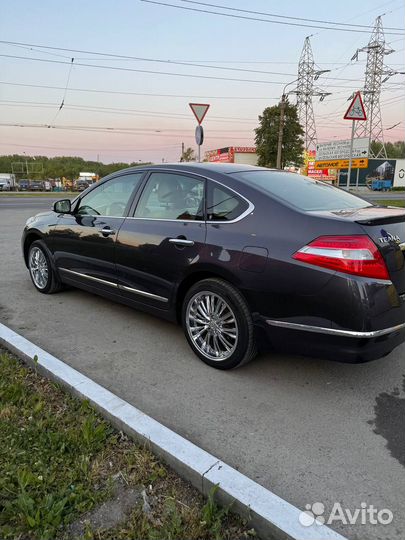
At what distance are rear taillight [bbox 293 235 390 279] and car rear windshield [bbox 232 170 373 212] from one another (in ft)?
1.36

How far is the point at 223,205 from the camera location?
3.37 m

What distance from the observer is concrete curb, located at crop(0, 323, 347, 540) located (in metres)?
1.83

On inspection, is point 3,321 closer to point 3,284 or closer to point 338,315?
point 3,284

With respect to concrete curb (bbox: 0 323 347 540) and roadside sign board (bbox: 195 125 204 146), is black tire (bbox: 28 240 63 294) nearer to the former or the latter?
concrete curb (bbox: 0 323 347 540)

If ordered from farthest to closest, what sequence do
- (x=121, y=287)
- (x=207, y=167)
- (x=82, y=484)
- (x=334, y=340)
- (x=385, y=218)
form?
(x=121, y=287) < (x=207, y=167) < (x=385, y=218) < (x=334, y=340) < (x=82, y=484)

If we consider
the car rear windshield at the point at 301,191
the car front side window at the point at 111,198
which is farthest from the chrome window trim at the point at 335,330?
the car front side window at the point at 111,198

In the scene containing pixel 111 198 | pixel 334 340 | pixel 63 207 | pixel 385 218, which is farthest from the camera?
pixel 63 207

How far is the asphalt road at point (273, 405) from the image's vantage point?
7.29 ft

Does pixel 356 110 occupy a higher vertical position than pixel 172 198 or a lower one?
higher

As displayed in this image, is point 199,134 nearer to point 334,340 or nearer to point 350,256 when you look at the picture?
point 350,256

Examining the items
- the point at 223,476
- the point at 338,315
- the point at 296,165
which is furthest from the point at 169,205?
the point at 296,165

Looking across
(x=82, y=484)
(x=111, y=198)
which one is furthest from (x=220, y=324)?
(x=111, y=198)

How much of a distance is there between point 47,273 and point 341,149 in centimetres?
2710

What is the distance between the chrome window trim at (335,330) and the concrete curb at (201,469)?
1.04m
